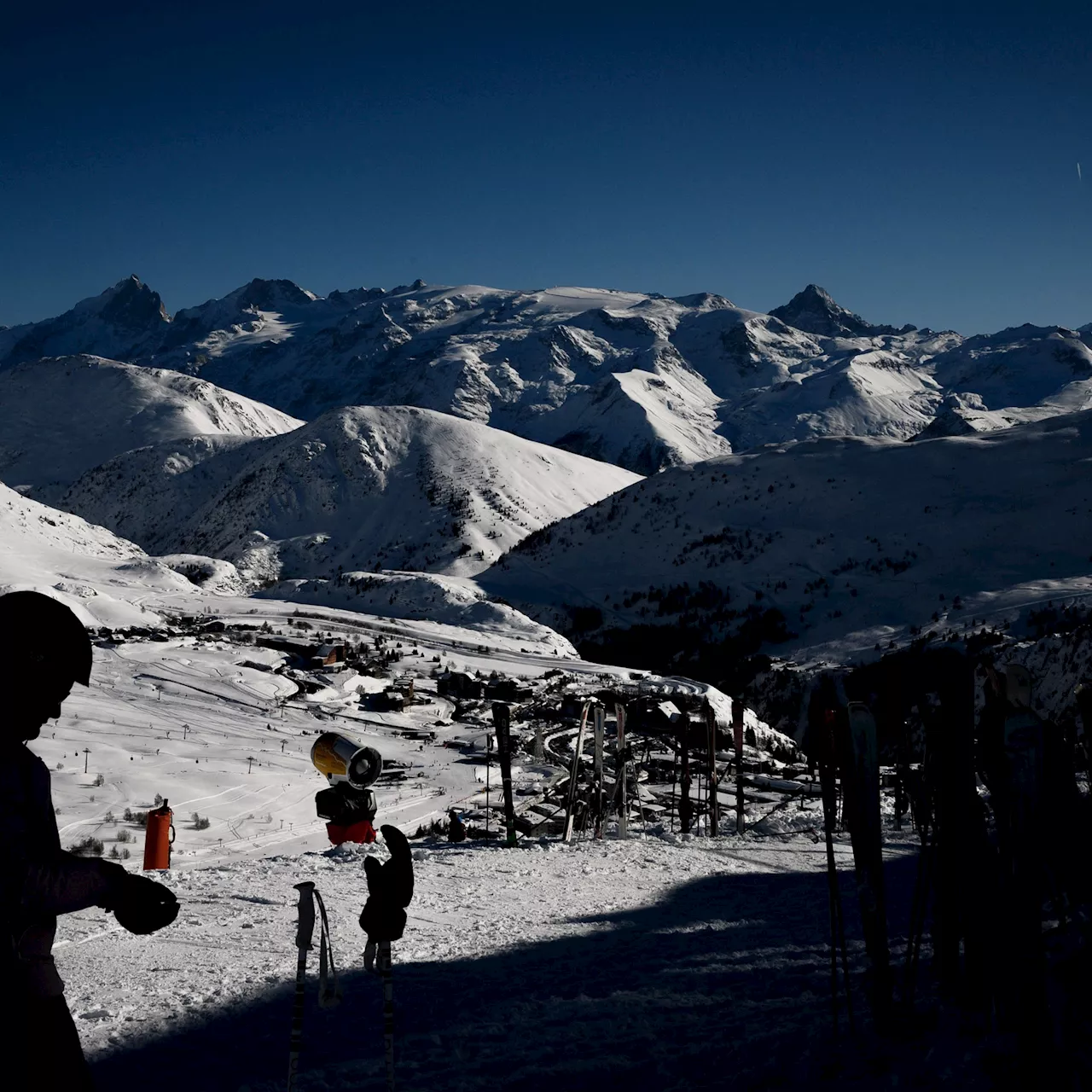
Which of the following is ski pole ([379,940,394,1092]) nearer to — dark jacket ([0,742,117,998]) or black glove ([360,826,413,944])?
black glove ([360,826,413,944])

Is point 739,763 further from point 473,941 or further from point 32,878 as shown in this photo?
point 32,878

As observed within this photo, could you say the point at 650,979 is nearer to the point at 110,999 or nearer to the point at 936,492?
the point at 110,999

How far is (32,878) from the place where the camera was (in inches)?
99.7

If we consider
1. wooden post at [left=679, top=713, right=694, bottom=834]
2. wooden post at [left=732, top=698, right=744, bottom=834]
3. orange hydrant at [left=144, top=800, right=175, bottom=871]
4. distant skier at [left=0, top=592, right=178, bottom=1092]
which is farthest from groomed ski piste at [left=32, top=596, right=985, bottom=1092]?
distant skier at [left=0, top=592, right=178, bottom=1092]

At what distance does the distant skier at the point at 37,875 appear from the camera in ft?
8.25

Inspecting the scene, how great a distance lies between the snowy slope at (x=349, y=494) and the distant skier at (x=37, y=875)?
76538mm

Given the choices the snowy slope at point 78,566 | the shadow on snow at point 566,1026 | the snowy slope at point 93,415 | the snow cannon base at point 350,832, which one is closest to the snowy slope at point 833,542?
the snowy slope at point 78,566

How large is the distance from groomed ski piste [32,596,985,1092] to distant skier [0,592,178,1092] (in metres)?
3.31

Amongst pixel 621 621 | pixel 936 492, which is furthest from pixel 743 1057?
pixel 936 492

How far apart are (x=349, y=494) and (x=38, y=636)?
3967 inches

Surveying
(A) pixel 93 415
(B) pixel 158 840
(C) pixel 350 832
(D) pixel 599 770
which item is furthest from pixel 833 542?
(A) pixel 93 415

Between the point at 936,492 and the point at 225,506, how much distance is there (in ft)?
235

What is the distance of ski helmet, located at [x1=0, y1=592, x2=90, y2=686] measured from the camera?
2588mm

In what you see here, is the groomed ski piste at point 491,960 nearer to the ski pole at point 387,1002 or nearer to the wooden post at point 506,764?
the wooden post at point 506,764
